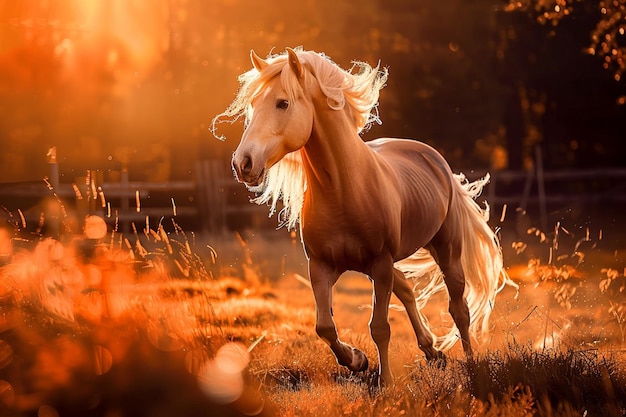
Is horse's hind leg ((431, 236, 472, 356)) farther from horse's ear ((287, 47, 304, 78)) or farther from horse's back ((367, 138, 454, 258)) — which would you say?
horse's ear ((287, 47, 304, 78))

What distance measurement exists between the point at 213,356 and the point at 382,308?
3.75 feet

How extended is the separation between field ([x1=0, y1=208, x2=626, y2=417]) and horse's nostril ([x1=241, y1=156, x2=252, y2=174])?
38.8 inches

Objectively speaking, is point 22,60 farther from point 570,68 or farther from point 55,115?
point 570,68

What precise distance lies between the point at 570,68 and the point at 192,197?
9.76 m

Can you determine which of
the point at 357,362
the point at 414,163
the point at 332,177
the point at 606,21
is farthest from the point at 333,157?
the point at 606,21

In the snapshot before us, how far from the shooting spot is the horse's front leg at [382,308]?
490cm

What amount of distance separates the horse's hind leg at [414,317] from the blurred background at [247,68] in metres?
9.96

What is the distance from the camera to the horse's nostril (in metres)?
4.11

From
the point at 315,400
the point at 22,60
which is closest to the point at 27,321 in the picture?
the point at 315,400

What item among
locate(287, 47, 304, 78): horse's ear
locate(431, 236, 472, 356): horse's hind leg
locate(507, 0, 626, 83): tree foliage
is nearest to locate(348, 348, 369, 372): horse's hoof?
locate(431, 236, 472, 356): horse's hind leg

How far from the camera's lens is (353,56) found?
60.2ft

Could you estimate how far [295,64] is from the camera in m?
4.47

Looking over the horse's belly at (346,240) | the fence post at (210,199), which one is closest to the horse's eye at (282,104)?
the horse's belly at (346,240)

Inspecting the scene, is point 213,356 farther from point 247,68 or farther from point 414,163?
point 247,68
